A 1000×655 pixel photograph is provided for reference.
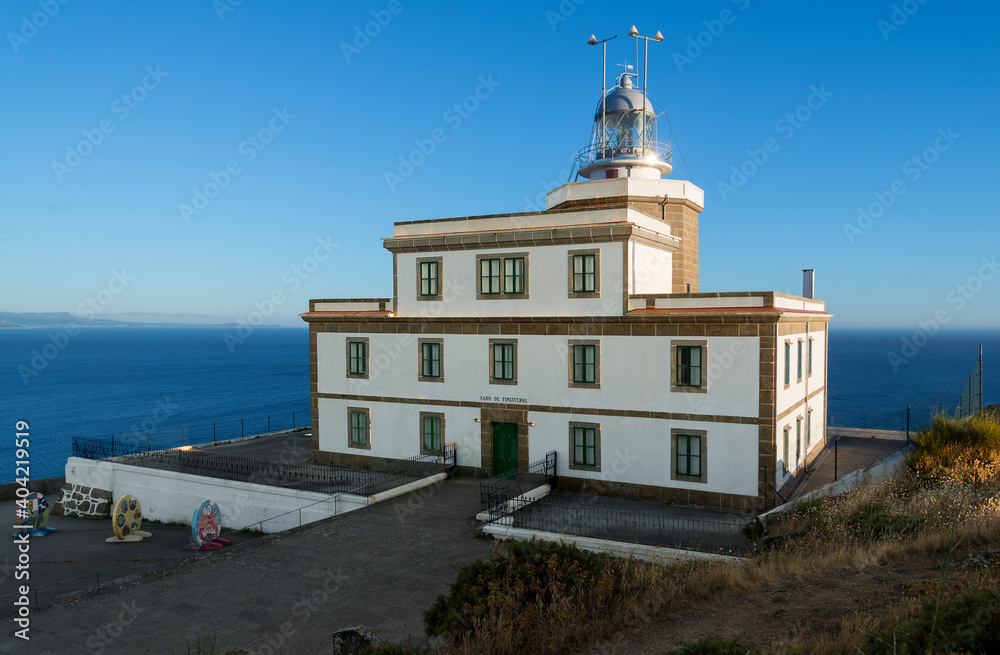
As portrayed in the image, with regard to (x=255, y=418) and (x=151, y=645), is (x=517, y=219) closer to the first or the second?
(x=151, y=645)

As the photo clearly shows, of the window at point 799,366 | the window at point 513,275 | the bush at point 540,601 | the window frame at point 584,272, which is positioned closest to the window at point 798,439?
the window at point 799,366

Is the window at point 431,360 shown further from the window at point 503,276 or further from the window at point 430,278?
the window at point 503,276

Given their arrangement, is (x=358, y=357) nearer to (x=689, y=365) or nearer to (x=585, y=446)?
(x=585, y=446)

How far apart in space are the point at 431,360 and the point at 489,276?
164 inches

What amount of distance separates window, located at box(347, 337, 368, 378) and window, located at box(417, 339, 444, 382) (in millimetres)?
2748

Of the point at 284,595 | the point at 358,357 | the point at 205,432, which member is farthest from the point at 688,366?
the point at 205,432

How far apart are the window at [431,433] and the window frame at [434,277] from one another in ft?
15.4

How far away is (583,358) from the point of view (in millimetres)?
22547

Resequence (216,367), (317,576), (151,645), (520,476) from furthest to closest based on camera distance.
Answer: (216,367) → (520,476) → (317,576) → (151,645)

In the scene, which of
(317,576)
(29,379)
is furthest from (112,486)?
(29,379)

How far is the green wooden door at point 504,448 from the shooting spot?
24.0 metres

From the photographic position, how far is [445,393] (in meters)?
25.1

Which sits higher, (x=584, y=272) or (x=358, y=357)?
(x=584, y=272)

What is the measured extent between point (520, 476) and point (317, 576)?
950cm
